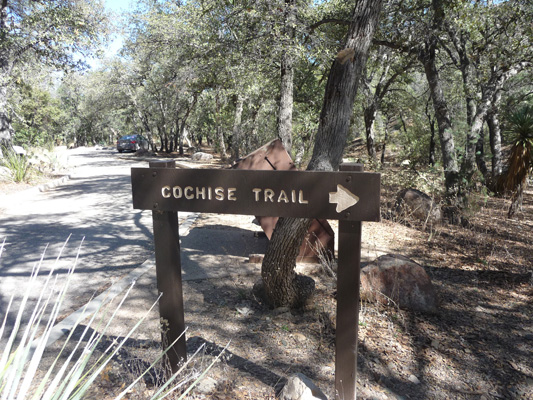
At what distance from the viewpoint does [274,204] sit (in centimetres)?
230

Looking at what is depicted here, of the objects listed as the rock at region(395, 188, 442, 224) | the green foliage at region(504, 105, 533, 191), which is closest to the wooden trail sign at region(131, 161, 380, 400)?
the rock at region(395, 188, 442, 224)

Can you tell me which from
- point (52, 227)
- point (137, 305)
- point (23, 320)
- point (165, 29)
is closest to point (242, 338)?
point (137, 305)

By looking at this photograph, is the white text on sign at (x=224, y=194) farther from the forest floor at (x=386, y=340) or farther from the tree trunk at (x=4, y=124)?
the tree trunk at (x=4, y=124)

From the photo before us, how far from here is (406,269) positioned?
4.01m

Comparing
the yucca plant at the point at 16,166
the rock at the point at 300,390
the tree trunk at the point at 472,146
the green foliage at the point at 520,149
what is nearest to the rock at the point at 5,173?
the yucca plant at the point at 16,166

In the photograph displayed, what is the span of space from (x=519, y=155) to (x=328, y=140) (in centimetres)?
733

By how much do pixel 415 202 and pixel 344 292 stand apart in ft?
20.7

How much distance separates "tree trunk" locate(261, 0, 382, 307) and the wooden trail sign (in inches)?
50.8

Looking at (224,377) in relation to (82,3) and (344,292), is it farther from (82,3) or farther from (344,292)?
(82,3)

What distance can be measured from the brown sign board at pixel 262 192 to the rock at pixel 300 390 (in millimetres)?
1103

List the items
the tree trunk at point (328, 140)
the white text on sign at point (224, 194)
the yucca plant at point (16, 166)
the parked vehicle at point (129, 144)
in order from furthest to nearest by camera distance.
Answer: the parked vehicle at point (129, 144) → the yucca plant at point (16, 166) → the tree trunk at point (328, 140) → the white text on sign at point (224, 194)

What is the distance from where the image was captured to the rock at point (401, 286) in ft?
12.7

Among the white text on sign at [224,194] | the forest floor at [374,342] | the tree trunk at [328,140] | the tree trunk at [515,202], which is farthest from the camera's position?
the tree trunk at [515,202]

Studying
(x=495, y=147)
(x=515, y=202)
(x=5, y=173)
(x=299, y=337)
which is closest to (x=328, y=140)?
(x=299, y=337)
